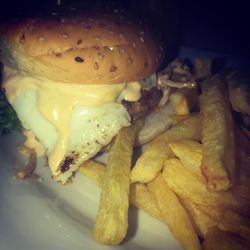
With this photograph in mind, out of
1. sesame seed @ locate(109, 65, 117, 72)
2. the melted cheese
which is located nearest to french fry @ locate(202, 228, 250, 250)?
the melted cheese

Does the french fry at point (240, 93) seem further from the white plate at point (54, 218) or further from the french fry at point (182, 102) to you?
the white plate at point (54, 218)

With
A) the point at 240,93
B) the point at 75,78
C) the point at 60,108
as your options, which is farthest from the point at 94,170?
the point at 240,93

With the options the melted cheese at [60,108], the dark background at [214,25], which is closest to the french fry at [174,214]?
the melted cheese at [60,108]

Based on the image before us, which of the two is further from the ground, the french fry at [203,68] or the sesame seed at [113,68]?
the sesame seed at [113,68]

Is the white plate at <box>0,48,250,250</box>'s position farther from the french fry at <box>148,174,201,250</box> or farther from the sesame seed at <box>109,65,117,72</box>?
the sesame seed at <box>109,65,117,72</box>

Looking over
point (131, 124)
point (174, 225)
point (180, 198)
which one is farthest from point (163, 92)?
point (174, 225)

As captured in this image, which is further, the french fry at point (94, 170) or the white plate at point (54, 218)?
the french fry at point (94, 170)

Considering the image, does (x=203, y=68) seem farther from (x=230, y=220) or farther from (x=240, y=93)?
(x=230, y=220)
